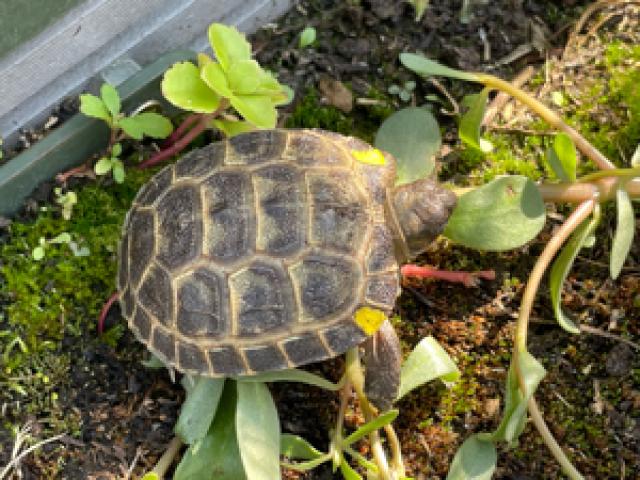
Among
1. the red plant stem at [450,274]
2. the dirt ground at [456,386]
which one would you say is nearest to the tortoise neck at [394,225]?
the red plant stem at [450,274]

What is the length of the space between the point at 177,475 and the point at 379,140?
1.38 meters

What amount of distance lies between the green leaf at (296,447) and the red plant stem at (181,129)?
122 cm

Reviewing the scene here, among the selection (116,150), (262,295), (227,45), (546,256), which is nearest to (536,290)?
(546,256)

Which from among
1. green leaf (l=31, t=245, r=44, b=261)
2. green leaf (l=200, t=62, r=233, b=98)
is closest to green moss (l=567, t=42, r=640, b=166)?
green leaf (l=200, t=62, r=233, b=98)

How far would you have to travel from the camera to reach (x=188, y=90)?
2.82 metres

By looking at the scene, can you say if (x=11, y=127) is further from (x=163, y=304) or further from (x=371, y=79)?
(x=371, y=79)

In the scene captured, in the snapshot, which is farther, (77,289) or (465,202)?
(77,289)

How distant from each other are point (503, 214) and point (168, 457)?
1.43 m

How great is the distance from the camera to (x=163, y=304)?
2648 mm

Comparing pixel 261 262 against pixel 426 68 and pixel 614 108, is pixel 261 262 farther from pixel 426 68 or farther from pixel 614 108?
pixel 614 108

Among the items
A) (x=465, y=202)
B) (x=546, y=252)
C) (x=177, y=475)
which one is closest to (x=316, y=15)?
(x=465, y=202)

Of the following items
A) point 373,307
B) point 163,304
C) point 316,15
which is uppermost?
point 316,15

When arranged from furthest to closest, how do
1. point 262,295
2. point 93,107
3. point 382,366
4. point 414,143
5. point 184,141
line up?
point 184,141 → point 414,143 → point 93,107 → point 382,366 → point 262,295

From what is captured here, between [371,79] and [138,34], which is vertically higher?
[138,34]
